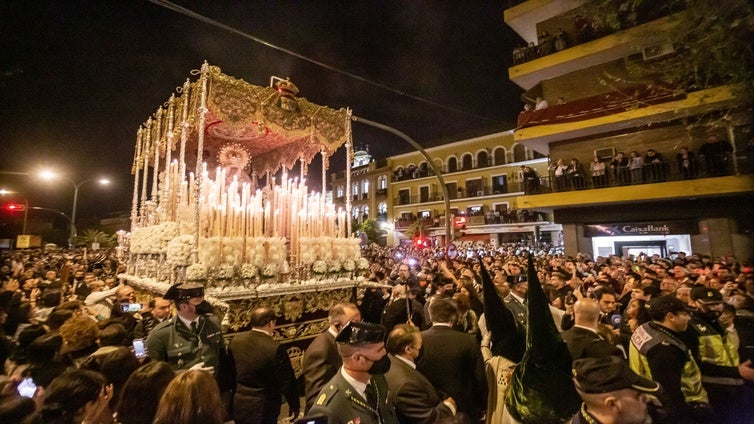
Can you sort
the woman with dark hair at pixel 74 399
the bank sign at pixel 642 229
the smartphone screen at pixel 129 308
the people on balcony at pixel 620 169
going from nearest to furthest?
the woman with dark hair at pixel 74 399 < the smartphone screen at pixel 129 308 < the bank sign at pixel 642 229 < the people on balcony at pixel 620 169

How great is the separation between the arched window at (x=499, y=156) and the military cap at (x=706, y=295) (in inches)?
1231

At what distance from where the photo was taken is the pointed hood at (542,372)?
1.60 m

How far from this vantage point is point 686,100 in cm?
1336

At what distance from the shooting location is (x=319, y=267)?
6.49 m

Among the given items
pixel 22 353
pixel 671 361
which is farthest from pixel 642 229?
pixel 22 353

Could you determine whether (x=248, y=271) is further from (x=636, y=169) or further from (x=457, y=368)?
(x=636, y=169)

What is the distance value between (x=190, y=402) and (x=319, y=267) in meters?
4.64

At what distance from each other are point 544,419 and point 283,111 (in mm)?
6531

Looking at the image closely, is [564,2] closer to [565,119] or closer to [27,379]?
[565,119]

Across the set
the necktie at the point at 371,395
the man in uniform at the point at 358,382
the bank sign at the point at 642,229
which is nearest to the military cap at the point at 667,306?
the man in uniform at the point at 358,382

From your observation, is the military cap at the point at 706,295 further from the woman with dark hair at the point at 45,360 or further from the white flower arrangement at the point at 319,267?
the woman with dark hair at the point at 45,360

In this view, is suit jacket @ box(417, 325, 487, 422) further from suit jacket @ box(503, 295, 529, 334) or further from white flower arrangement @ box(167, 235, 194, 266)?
white flower arrangement @ box(167, 235, 194, 266)

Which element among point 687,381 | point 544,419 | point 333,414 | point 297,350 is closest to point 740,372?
point 687,381

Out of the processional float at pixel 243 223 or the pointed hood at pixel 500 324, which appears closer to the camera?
the pointed hood at pixel 500 324
